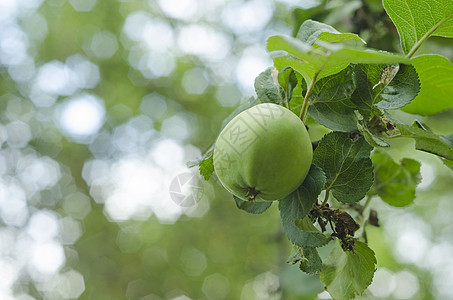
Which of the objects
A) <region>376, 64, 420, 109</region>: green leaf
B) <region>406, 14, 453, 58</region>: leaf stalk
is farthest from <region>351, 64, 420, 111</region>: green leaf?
<region>406, 14, 453, 58</region>: leaf stalk

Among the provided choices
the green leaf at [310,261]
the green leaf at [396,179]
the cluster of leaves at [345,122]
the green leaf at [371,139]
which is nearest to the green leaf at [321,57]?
the cluster of leaves at [345,122]

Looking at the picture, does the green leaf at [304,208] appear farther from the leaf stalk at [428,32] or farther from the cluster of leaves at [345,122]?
the leaf stalk at [428,32]

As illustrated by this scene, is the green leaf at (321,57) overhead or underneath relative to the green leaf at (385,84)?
overhead

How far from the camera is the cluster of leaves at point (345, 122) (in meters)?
0.72

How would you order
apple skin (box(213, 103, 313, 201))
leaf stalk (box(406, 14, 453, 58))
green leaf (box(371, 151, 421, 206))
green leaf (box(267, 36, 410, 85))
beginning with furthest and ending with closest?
green leaf (box(371, 151, 421, 206)), leaf stalk (box(406, 14, 453, 58)), apple skin (box(213, 103, 313, 201)), green leaf (box(267, 36, 410, 85))

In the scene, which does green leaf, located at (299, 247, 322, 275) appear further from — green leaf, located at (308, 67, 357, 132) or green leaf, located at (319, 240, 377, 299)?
green leaf, located at (308, 67, 357, 132)

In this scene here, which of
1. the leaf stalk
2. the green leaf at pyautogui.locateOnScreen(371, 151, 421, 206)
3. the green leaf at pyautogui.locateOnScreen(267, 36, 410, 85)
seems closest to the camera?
the green leaf at pyautogui.locateOnScreen(267, 36, 410, 85)

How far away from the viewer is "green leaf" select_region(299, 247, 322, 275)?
0.80 metres

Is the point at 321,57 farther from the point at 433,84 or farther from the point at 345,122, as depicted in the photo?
the point at 433,84

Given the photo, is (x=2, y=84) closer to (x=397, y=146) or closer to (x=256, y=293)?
(x=256, y=293)

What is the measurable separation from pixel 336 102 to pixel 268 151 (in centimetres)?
19

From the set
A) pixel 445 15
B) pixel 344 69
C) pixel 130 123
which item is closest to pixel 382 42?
pixel 445 15

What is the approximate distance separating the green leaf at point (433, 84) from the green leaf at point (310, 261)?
1.48 ft

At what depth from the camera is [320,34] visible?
0.71 meters
